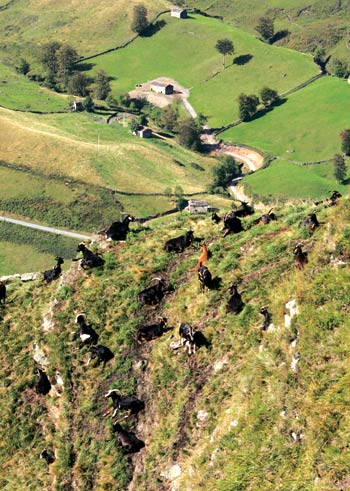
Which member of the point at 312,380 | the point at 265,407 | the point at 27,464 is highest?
the point at 312,380

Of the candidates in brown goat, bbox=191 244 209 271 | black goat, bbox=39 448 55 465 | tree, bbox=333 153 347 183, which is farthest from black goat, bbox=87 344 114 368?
tree, bbox=333 153 347 183

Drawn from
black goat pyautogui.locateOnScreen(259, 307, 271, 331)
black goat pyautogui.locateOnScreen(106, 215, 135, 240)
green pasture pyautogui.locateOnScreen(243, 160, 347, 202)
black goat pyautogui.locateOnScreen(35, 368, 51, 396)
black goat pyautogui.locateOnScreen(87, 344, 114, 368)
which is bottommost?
green pasture pyautogui.locateOnScreen(243, 160, 347, 202)

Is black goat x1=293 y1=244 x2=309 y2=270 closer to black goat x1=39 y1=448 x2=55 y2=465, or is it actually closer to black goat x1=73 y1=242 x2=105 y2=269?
black goat x1=73 y1=242 x2=105 y2=269

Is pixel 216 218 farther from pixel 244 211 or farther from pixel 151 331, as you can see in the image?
pixel 151 331

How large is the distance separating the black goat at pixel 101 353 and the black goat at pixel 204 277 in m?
6.56

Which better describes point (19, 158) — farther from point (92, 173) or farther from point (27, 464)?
point (27, 464)

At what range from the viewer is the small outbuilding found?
16225cm

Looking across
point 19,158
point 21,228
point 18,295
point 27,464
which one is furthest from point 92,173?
point 27,464

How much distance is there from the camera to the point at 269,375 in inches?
1011

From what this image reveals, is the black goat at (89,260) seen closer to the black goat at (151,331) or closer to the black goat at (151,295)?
the black goat at (151,295)

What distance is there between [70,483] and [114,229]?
18217 millimetres

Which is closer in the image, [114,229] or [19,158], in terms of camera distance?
[114,229]

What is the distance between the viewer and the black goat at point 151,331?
108 feet

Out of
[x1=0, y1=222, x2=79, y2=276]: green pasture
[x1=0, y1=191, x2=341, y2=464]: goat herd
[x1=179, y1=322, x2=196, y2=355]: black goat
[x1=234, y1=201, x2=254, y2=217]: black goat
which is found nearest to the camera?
[x1=0, y1=191, x2=341, y2=464]: goat herd
